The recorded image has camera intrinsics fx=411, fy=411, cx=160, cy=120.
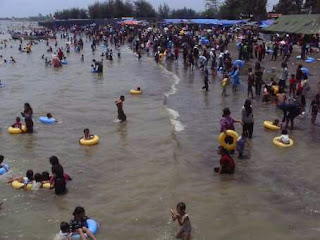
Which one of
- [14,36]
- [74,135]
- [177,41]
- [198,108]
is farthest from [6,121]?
[14,36]

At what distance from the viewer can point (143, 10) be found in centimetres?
12100

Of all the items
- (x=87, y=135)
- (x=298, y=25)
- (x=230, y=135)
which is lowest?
(x=87, y=135)

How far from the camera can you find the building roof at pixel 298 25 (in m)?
35.7

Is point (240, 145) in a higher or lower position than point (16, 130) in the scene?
higher

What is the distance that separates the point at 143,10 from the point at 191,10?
27.2m

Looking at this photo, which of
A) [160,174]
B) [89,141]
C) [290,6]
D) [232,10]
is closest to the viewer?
[160,174]

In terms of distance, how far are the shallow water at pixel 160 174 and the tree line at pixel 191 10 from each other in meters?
46.9

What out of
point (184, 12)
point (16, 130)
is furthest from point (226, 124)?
point (184, 12)

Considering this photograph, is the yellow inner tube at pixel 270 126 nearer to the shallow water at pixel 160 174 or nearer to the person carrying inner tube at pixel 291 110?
the shallow water at pixel 160 174

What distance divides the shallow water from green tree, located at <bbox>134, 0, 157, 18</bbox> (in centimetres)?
10409

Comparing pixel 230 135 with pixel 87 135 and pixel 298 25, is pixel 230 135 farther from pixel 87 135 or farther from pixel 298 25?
pixel 298 25

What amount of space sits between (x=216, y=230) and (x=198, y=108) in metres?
10.2

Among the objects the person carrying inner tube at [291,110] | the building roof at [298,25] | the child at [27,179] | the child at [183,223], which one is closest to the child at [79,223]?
the child at [183,223]

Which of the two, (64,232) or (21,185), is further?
(21,185)
